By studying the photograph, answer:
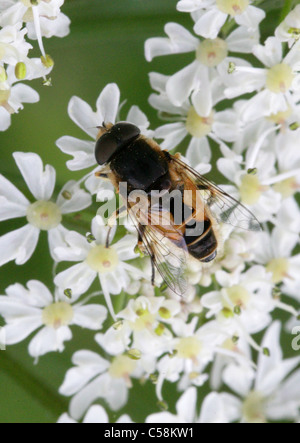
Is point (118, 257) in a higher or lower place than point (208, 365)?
higher

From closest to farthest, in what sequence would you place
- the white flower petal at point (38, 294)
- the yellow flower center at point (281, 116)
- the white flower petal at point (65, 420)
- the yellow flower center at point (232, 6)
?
the yellow flower center at point (232, 6) < the white flower petal at point (38, 294) < the yellow flower center at point (281, 116) < the white flower petal at point (65, 420)

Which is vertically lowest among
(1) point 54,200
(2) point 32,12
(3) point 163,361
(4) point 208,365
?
(4) point 208,365

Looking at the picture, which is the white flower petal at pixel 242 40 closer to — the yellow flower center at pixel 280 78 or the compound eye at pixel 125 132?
the yellow flower center at pixel 280 78

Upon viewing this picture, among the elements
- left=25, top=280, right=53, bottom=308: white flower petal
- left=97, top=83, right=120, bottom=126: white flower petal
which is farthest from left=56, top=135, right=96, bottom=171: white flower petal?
left=25, top=280, right=53, bottom=308: white flower petal

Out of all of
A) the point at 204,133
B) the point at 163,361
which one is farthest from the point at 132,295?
the point at 204,133

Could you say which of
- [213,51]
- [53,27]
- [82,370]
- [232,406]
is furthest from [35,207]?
[232,406]

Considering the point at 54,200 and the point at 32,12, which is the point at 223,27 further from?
the point at 54,200

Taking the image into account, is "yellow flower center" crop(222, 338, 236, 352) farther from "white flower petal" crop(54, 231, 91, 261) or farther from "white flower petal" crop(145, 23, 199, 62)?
"white flower petal" crop(145, 23, 199, 62)

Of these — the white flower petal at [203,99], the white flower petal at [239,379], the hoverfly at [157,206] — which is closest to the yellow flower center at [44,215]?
the hoverfly at [157,206]
